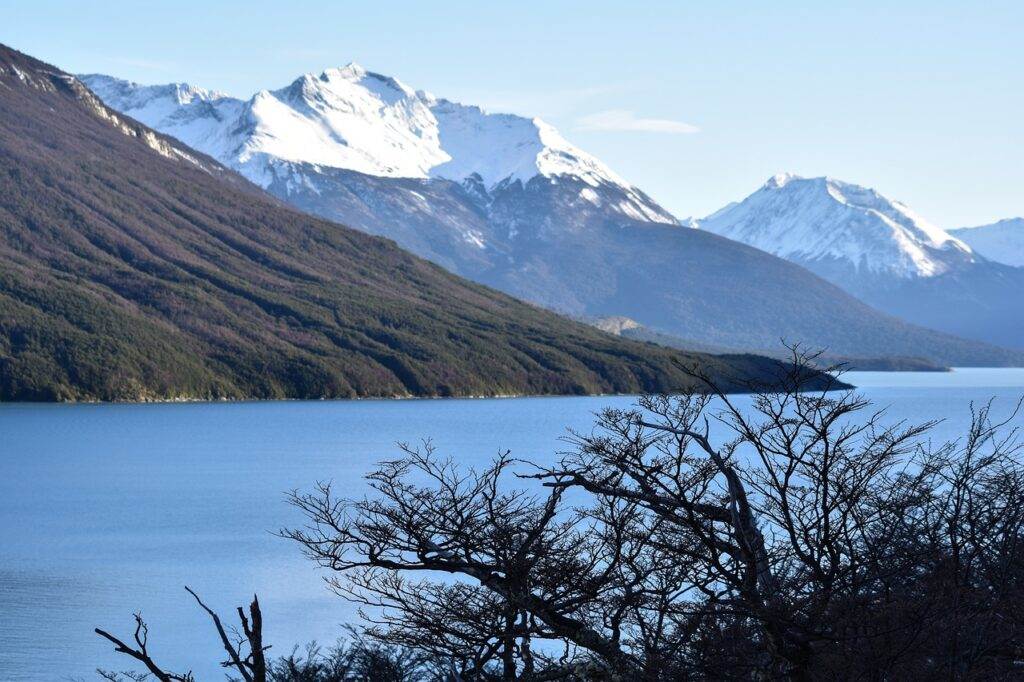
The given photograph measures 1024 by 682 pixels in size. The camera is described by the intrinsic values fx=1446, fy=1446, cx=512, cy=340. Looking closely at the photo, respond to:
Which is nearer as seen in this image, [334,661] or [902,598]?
[902,598]

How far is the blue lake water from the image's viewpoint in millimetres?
46312

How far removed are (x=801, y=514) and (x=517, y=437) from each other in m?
118

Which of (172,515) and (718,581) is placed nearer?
(718,581)

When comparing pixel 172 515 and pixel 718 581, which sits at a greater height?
pixel 718 581

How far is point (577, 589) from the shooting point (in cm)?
1508

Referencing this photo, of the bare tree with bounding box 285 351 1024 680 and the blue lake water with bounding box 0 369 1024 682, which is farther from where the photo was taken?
the blue lake water with bounding box 0 369 1024 682

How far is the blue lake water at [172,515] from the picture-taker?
46.3m

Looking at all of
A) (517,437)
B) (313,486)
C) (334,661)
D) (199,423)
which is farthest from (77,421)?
(334,661)

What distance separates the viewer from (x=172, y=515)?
3140 inches

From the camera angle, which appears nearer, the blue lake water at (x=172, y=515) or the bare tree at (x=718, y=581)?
the bare tree at (x=718, y=581)

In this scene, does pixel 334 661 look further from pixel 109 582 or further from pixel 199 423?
pixel 199 423

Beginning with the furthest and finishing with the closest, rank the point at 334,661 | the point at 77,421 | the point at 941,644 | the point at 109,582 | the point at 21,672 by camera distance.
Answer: the point at 77,421 < the point at 109,582 < the point at 21,672 < the point at 334,661 < the point at 941,644

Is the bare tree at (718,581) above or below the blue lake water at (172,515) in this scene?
above

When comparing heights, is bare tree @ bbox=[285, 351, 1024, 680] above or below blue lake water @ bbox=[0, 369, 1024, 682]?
above
